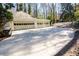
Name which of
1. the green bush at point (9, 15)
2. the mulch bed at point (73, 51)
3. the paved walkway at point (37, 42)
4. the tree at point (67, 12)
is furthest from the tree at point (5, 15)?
the mulch bed at point (73, 51)

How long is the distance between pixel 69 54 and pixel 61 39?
204 millimetres

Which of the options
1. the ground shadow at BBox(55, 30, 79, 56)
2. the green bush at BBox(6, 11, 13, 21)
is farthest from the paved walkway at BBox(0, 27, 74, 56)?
the green bush at BBox(6, 11, 13, 21)

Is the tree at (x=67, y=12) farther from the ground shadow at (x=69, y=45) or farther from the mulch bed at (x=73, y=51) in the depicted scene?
the mulch bed at (x=73, y=51)

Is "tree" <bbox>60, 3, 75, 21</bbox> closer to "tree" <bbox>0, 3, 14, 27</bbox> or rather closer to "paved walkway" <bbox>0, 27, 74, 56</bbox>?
"paved walkway" <bbox>0, 27, 74, 56</bbox>

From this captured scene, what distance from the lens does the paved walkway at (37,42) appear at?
7.51 feet

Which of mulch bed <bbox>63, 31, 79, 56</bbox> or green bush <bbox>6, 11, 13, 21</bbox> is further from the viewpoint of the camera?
green bush <bbox>6, 11, 13, 21</bbox>

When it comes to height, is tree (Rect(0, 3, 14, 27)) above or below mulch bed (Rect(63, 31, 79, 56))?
above

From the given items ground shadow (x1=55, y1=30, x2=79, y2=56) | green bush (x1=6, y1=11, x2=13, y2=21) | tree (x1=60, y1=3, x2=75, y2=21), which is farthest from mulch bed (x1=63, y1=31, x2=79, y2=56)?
green bush (x1=6, y1=11, x2=13, y2=21)

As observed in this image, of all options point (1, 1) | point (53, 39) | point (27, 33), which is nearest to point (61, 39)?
point (53, 39)

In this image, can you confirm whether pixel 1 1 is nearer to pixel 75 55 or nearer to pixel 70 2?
pixel 70 2

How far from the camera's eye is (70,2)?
2309mm

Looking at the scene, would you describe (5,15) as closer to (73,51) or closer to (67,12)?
(67,12)

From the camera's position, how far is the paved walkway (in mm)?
2289

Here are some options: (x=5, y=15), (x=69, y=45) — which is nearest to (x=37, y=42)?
(x=69, y=45)
